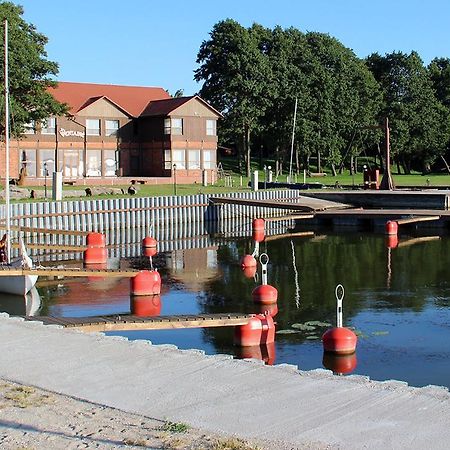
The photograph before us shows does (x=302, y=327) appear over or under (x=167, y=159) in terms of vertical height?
under

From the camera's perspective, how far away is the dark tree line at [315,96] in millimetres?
80125

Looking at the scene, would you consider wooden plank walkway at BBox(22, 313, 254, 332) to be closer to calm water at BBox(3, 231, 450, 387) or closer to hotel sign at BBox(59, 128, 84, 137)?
calm water at BBox(3, 231, 450, 387)

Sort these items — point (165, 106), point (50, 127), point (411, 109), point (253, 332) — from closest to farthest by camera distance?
1. point (253, 332)
2. point (50, 127)
3. point (165, 106)
4. point (411, 109)

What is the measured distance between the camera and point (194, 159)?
72.8 meters

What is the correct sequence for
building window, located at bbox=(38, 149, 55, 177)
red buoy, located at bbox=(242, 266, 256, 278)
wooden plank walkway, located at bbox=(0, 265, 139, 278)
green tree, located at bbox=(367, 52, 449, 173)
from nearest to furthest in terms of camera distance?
1. wooden plank walkway, located at bbox=(0, 265, 139, 278)
2. red buoy, located at bbox=(242, 266, 256, 278)
3. building window, located at bbox=(38, 149, 55, 177)
4. green tree, located at bbox=(367, 52, 449, 173)

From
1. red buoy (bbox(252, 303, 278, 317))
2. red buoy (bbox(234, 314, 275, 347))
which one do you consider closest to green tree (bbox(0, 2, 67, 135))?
red buoy (bbox(252, 303, 278, 317))

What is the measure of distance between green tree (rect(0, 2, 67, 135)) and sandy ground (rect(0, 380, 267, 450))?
46.4m

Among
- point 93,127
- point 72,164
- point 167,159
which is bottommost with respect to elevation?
point 72,164

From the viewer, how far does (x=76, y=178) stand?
2544 inches

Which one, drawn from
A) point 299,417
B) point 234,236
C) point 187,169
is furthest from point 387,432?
point 187,169

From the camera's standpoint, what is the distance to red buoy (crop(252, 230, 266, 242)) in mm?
44106

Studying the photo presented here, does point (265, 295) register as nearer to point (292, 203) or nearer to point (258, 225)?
point (258, 225)

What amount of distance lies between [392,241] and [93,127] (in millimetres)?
35459

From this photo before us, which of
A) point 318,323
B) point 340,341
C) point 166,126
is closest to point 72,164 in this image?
point 166,126
